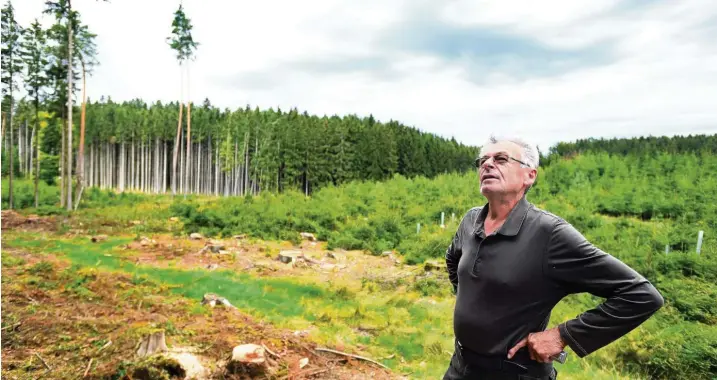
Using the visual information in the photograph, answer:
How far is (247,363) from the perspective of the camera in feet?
16.9

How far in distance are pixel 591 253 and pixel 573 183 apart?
911 inches

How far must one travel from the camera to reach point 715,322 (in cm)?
820

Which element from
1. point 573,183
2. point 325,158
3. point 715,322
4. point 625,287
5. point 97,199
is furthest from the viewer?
point 325,158

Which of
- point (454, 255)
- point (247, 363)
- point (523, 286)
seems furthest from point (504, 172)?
point (247, 363)

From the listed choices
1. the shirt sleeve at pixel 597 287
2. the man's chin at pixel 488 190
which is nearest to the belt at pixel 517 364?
the shirt sleeve at pixel 597 287

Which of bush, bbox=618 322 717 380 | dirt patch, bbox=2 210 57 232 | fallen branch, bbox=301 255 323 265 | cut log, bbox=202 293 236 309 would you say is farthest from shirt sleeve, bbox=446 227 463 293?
dirt patch, bbox=2 210 57 232

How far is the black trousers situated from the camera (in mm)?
2033

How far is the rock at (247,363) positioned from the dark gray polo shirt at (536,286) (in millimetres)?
3613

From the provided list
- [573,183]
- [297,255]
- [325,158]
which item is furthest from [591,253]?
[325,158]

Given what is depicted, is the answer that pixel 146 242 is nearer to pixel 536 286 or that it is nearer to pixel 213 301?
pixel 213 301

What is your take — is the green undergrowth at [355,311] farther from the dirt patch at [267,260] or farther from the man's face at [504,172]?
the man's face at [504,172]

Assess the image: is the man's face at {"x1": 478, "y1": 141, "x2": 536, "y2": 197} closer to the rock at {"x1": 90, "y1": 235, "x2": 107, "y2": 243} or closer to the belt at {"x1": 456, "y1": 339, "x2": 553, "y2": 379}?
the belt at {"x1": 456, "y1": 339, "x2": 553, "y2": 379}

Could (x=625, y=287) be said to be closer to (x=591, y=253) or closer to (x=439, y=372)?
(x=591, y=253)

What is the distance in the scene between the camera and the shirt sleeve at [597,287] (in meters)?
1.79
